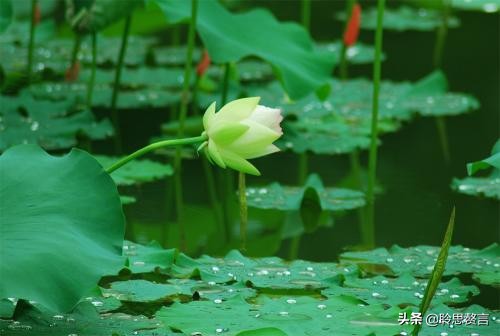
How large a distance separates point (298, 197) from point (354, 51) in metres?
2.33

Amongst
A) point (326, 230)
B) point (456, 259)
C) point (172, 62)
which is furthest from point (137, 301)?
point (172, 62)

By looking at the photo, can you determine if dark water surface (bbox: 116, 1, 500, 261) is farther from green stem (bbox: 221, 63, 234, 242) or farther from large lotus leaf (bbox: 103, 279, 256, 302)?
large lotus leaf (bbox: 103, 279, 256, 302)

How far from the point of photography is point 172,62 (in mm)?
4781

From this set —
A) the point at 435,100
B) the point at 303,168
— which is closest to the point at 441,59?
the point at 435,100

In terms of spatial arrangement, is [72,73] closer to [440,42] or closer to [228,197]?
[228,197]

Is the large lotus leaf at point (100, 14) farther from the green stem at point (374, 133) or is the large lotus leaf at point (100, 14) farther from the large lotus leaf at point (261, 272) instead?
the large lotus leaf at point (261, 272)

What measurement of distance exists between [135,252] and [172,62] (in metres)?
2.69

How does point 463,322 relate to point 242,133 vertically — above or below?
below

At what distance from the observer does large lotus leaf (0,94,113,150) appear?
10.8 feet

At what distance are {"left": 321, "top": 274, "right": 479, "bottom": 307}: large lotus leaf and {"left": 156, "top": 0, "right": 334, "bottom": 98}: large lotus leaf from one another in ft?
3.18

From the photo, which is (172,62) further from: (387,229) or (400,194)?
(387,229)

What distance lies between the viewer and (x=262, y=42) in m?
3.22

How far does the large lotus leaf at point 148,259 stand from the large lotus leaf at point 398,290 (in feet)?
0.89

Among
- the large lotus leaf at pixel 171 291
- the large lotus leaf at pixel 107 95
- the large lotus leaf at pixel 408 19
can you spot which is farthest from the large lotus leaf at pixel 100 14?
the large lotus leaf at pixel 408 19
